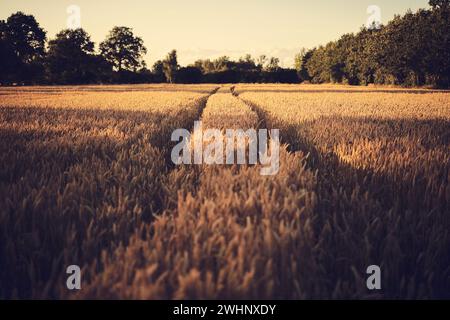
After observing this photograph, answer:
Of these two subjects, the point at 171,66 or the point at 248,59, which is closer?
the point at 171,66

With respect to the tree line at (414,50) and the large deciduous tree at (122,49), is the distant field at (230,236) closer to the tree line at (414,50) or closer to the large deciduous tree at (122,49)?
the tree line at (414,50)

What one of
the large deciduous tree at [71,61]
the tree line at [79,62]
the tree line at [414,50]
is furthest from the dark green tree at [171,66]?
the tree line at [414,50]

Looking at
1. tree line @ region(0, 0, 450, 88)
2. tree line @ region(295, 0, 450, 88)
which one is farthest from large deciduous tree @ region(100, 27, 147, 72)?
tree line @ region(295, 0, 450, 88)

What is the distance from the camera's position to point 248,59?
3720 inches

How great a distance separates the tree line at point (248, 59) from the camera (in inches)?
1190

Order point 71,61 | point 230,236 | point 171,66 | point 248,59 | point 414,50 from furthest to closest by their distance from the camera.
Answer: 1. point 248,59
2. point 171,66
3. point 71,61
4. point 414,50
5. point 230,236

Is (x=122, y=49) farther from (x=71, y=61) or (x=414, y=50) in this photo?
(x=414, y=50)

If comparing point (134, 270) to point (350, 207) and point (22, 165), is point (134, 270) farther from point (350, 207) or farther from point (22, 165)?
point (22, 165)

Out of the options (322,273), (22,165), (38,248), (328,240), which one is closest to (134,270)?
(38,248)

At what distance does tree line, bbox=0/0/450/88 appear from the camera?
30.2 m

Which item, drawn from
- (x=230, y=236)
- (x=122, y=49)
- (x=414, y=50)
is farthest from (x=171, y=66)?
(x=230, y=236)

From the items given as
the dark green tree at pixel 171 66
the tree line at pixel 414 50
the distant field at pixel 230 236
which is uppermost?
the dark green tree at pixel 171 66

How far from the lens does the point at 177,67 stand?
228 ft
